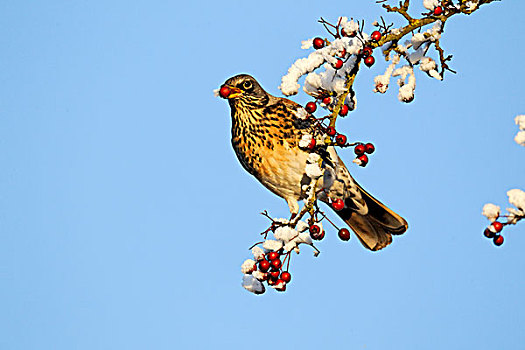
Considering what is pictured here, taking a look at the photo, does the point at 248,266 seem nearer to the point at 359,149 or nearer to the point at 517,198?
the point at 359,149

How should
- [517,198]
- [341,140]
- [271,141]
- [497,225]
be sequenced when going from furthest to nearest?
[271,141]
[341,140]
[497,225]
[517,198]

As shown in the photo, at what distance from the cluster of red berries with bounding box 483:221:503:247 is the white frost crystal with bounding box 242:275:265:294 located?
108 cm

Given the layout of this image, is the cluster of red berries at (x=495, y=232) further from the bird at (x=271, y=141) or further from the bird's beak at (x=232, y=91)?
the bird's beak at (x=232, y=91)

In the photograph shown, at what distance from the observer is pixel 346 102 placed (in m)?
3.05

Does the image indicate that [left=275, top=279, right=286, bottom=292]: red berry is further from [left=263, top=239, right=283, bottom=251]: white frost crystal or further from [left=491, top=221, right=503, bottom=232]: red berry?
[left=491, top=221, right=503, bottom=232]: red berry

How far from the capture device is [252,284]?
10.3 ft

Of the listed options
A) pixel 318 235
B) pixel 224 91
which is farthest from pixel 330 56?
pixel 224 91

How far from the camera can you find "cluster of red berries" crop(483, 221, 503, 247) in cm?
238

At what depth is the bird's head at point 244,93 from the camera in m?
4.57

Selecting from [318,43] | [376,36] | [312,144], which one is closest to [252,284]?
[312,144]

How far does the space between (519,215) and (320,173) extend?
0.92 meters

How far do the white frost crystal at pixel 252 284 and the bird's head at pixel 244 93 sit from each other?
1673 millimetres

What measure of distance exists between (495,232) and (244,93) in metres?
2.49

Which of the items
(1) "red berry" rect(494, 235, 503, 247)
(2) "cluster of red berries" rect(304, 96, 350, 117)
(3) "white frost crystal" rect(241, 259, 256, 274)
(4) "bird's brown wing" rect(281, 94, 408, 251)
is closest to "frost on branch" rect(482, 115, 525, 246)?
(1) "red berry" rect(494, 235, 503, 247)
